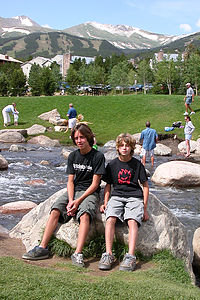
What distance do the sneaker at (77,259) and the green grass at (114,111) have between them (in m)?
18.7

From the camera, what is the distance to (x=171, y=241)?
5375 mm

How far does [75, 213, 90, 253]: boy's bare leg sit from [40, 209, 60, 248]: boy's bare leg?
430 millimetres

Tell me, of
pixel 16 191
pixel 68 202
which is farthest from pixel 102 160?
pixel 16 191

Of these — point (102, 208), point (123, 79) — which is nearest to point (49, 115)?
point (102, 208)

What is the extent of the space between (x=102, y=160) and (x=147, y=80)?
242 feet

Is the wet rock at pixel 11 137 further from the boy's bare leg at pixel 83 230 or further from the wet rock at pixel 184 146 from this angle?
the boy's bare leg at pixel 83 230

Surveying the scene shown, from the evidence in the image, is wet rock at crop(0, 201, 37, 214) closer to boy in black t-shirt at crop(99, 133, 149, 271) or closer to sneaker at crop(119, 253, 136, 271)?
boy in black t-shirt at crop(99, 133, 149, 271)

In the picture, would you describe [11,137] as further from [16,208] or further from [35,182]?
[16,208]

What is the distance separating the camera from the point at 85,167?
5.79m

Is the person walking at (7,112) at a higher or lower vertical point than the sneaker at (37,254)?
higher

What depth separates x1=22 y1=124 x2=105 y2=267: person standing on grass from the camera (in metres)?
5.10

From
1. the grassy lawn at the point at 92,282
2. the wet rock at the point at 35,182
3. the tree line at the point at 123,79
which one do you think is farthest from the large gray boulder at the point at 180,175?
the tree line at the point at 123,79

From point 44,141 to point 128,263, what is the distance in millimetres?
19209

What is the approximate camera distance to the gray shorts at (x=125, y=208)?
206 inches
